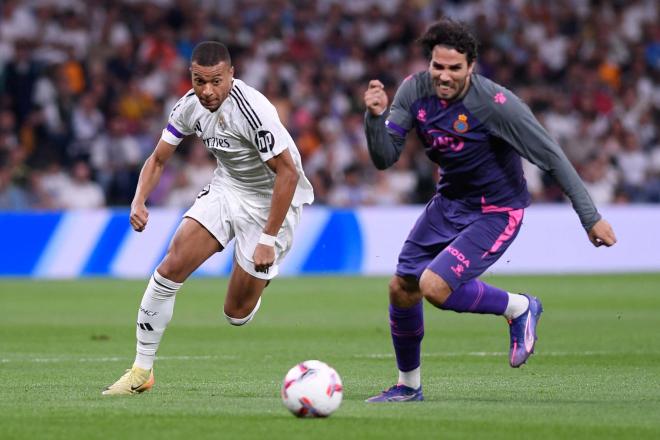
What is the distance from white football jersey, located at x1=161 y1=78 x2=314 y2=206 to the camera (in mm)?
8172

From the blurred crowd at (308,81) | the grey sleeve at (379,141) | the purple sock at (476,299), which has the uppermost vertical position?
the grey sleeve at (379,141)

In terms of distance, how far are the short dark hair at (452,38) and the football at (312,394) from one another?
2.05m

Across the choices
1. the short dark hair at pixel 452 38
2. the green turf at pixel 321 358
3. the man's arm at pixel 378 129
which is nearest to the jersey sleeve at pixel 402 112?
the man's arm at pixel 378 129

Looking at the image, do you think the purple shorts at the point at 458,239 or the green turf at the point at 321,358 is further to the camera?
the purple shorts at the point at 458,239

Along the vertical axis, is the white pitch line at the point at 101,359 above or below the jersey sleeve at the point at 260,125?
below

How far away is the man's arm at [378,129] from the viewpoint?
7160 mm

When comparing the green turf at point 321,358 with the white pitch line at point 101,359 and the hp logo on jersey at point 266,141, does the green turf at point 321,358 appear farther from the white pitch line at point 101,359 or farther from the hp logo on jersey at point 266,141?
the hp logo on jersey at point 266,141

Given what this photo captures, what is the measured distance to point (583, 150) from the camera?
22859 millimetres

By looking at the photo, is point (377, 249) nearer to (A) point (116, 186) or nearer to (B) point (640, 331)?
(A) point (116, 186)

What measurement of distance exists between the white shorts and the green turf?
2.79 feet

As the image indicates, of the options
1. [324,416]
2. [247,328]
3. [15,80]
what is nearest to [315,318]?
[247,328]

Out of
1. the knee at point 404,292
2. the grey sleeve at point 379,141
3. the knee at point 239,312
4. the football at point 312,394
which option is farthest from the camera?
the knee at point 239,312

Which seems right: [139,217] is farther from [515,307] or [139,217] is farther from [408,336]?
[515,307]

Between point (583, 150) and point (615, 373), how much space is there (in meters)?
14.1
